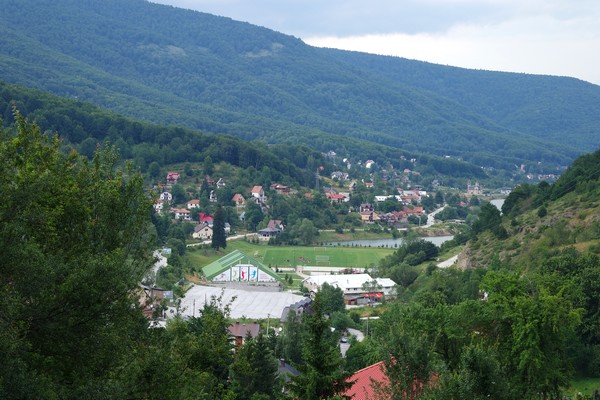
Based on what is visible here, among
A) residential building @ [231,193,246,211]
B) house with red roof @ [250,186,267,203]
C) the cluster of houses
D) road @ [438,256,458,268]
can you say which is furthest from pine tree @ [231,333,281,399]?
house with red roof @ [250,186,267,203]

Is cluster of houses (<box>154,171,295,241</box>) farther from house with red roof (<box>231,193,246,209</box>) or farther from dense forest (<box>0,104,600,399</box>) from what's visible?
dense forest (<box>0,104,600,399</box>)

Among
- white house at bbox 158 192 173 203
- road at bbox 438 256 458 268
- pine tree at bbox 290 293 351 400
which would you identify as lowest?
white house at bbox 158 192 173 203

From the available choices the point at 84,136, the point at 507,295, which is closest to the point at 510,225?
the point at 507,295

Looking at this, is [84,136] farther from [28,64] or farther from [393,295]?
[28,64]

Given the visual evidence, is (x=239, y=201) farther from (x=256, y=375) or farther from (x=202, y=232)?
(x=256, y=375)

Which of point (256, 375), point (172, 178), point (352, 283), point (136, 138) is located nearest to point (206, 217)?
point (172, 178)

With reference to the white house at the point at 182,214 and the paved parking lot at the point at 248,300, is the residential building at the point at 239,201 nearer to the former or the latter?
the white house at the point at 182,214
